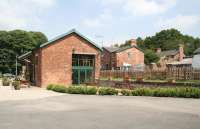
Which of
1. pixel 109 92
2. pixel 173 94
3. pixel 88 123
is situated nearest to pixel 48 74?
pixel 109 92

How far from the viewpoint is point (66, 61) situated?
138ft

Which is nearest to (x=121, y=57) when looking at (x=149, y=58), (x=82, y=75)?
(x=149, y=58)

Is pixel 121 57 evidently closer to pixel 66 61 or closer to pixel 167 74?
pixel 66 61

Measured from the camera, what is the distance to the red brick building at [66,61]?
40875 millimetres

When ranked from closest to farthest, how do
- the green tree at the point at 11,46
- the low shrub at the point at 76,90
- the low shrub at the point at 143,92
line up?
the low shrub at the point at 143,92 → the low shrub at the point at 76,90 → the green tree at the point at 11,46

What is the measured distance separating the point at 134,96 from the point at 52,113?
34.4 ft

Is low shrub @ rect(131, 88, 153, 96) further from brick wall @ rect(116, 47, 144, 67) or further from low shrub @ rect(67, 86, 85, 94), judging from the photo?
brick wall @ rect(116, 47, 144, 67)

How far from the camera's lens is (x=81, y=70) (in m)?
43.8

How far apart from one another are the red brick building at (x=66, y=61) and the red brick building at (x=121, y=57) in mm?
22612

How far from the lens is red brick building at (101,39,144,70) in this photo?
2685 inches

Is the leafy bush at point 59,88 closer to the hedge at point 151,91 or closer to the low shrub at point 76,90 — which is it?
the hedge at point 151,91

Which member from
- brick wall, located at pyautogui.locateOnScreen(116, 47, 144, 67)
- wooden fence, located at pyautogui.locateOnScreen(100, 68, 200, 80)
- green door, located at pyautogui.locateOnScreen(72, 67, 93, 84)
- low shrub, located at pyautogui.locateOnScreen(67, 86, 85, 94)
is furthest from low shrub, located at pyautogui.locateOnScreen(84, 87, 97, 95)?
brick wall, located at pyautogui.locateOnScreen(116, 47, 144, 67)

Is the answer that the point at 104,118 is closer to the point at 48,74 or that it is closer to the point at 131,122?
the point at 131,122

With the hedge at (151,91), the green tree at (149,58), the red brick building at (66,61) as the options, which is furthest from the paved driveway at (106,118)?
the green tree at (149,58)
